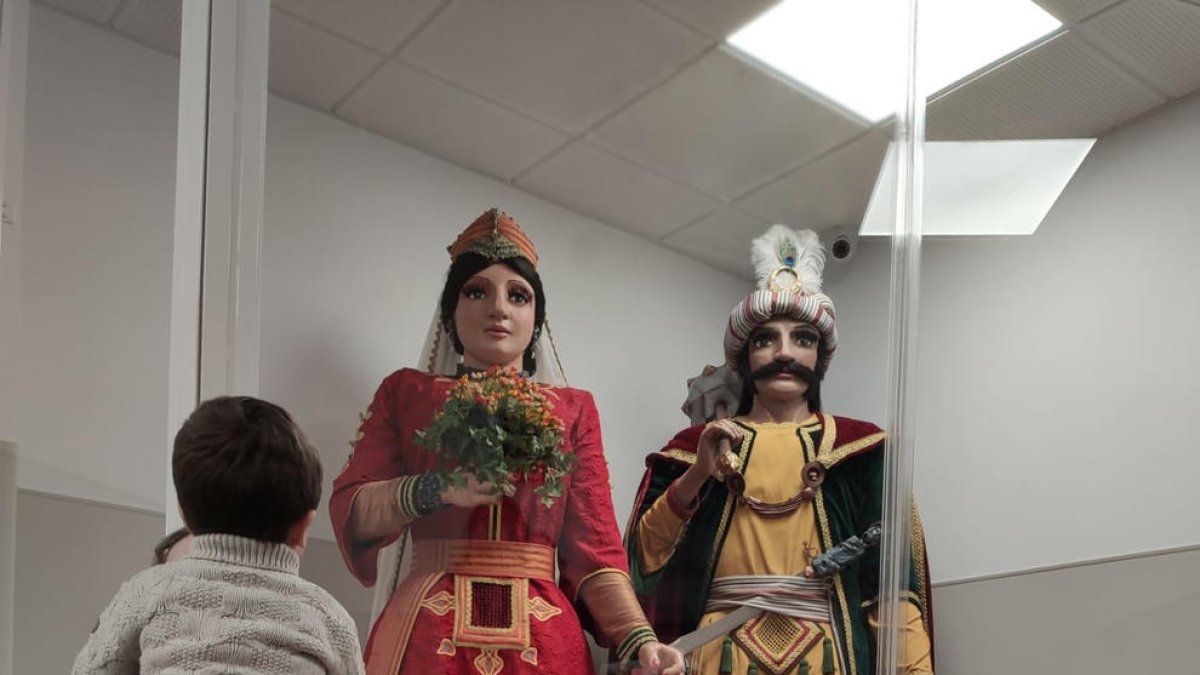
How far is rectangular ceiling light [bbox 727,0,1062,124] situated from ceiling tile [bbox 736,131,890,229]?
6 centimetres

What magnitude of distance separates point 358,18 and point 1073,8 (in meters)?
1.01

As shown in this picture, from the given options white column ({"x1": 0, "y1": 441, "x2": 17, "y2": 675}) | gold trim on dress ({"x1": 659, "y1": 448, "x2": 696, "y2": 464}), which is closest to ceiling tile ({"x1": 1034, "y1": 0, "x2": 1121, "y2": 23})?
gold trim on dress ({"x1": 659, "y1": 448, "x2": 696, "y2": 464})

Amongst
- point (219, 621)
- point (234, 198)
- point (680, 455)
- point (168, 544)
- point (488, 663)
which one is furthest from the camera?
point (680, 455)

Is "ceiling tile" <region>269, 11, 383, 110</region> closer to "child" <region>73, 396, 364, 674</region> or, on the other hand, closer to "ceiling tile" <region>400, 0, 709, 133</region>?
"ceiling tile" <region>400, 0, 709, 133</region>

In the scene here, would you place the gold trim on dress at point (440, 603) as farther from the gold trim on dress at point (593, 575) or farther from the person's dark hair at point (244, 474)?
the person's dark hair at point (244, 474)

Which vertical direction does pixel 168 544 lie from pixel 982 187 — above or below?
below

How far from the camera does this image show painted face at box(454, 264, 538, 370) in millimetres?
1816

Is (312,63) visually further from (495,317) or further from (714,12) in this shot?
(714,12)

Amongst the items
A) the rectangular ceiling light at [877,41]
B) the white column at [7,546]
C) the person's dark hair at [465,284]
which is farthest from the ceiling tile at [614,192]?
the white column at [7,546]

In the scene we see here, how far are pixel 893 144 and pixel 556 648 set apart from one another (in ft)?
2.73

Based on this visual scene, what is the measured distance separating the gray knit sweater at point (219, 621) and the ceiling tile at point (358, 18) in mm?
823

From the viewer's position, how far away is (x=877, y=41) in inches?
81.7

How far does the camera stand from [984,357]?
1942mm

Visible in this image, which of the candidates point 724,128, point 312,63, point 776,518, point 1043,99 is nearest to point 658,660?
point 776,518
